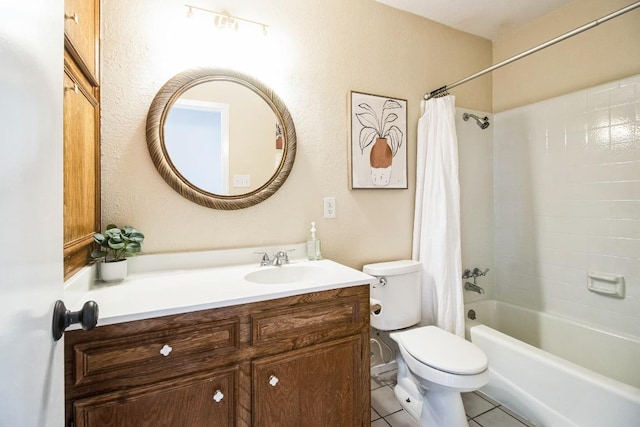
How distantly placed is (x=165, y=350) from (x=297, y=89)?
1.46 metres

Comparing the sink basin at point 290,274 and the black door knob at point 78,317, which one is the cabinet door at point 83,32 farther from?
the sink basin at point 290,274

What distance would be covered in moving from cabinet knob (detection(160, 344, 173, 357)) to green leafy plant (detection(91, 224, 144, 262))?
486 millimetres

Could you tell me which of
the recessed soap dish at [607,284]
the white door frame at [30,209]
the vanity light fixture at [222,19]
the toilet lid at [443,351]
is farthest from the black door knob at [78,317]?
the recessed soap dish at [607,284]

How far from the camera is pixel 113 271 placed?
48.3 inches

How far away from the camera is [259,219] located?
1.64 meters

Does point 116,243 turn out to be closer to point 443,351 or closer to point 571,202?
point 443,351

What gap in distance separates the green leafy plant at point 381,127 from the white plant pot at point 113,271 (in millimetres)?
1445

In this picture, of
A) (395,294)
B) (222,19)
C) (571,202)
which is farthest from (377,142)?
(571,202)

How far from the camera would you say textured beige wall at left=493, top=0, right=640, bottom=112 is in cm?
176

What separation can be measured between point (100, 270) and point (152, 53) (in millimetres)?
1038

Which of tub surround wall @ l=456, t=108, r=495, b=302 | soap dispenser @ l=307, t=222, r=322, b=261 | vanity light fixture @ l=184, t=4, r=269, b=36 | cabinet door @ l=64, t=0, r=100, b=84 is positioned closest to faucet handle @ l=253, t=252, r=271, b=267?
soap dispenser @ l=307, t=222, r=322, b=261

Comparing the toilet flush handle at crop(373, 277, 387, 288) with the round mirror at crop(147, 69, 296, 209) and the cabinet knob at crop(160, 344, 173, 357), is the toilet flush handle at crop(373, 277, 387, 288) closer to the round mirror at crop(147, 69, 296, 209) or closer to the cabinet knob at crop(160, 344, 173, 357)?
the round mirror at crop(147, 69, 296, 209)

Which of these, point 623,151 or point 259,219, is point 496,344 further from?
point 259,219

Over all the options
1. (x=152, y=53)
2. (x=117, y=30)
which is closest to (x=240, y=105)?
(x=152, y=53)
